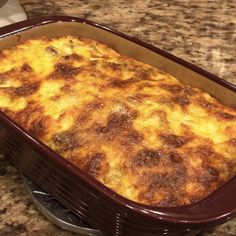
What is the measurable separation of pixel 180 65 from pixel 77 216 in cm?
41

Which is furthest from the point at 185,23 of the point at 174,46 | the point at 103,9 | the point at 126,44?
the point at 126,44

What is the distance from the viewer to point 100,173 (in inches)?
34.9

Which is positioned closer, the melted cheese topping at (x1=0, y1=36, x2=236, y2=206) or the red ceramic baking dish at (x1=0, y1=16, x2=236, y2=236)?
the red ceramic baking dish at (x1=0, y1=16, x2=236, y2=236)

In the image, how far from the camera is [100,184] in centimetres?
76

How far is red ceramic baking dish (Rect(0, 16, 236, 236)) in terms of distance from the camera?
0.73m

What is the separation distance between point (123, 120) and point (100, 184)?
0.24 m

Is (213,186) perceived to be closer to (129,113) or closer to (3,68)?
(129,113)

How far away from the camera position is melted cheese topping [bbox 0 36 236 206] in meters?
0.87

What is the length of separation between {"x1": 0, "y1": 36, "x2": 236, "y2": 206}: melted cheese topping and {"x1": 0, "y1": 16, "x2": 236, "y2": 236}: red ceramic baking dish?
1.3 inches

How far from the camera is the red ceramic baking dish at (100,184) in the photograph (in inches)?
28.9

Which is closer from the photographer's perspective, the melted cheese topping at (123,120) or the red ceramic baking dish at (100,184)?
the red ceramic baking dish at (100,184)

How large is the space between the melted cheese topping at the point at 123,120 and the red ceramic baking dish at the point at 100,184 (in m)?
0.03

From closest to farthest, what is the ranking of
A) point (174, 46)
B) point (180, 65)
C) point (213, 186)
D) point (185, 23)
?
point (213, 186), point (180, 65), point (174, 46), point (185, 23)

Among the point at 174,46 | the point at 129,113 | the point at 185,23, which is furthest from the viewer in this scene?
the point at 185,23
